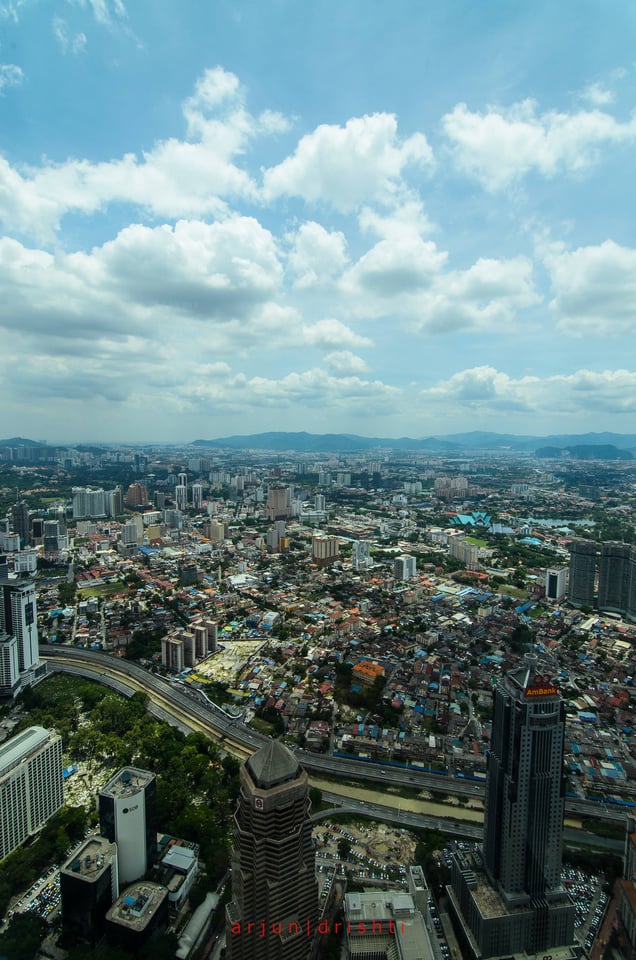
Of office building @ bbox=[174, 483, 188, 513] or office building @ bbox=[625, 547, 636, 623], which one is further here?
office building @ bbox=[174, 483, 188, 513]

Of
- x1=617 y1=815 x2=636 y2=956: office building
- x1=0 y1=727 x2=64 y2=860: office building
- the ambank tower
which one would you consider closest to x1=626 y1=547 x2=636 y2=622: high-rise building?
x1=617 y1=815 x2=636 y2=956: office building

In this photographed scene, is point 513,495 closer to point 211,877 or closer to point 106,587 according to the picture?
point 106,587

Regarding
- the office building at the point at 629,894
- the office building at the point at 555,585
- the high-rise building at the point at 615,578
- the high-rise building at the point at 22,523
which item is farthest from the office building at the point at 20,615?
the high-rise building at the point at 615,578

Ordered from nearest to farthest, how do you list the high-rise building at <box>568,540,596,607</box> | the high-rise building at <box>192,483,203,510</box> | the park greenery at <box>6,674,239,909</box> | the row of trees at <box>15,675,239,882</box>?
the park greenery at <box>6,674,239,909</box> → the row of trees at <box>15,675,239,882</box> → the high-rise building at <box>568,540,596,607</box> → the high-rise building at <box>192,483,203,510</box>

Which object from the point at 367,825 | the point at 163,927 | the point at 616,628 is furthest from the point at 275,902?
the point at 616,628

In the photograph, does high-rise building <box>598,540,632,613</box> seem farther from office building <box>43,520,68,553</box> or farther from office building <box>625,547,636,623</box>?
office building <box>43,520,68,553</box>

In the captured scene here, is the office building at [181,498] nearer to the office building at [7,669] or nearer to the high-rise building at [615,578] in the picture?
the office building at [7,669]
